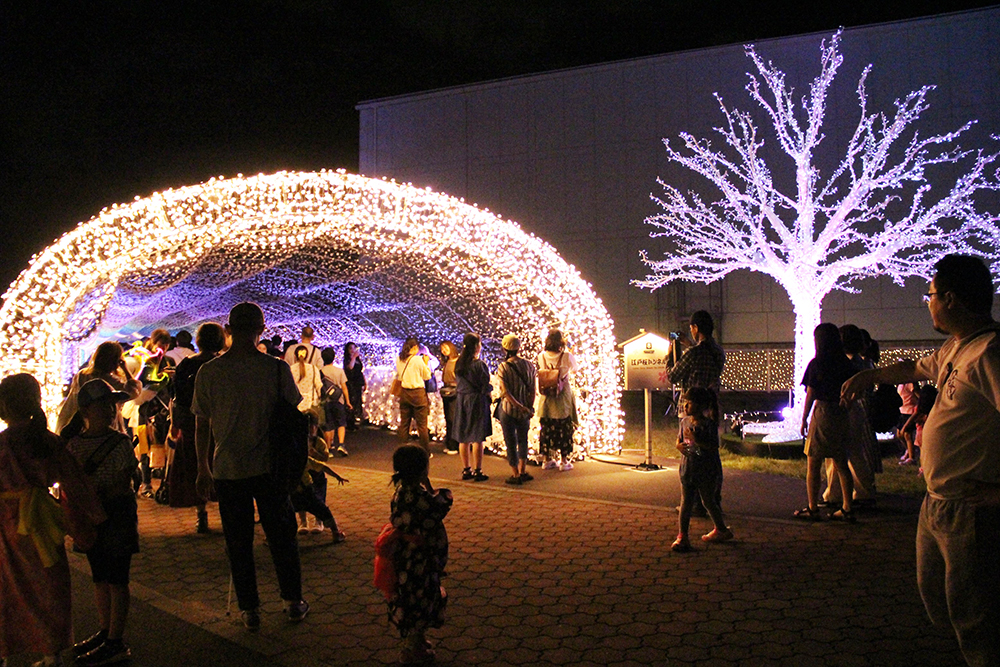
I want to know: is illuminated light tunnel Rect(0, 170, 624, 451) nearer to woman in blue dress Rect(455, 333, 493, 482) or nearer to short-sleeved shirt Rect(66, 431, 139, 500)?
woman in blue dress Rect(455, 333, 493, 482)

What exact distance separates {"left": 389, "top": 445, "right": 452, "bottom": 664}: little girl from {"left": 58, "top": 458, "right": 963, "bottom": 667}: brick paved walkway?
227 millimetres

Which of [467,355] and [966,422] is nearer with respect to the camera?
[966,422]

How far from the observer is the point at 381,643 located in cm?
421

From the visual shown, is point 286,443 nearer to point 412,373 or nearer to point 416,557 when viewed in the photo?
point 416,557

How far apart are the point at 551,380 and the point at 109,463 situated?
590 cm

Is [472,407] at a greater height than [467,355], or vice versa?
[467,355]

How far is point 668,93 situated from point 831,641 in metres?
18.9

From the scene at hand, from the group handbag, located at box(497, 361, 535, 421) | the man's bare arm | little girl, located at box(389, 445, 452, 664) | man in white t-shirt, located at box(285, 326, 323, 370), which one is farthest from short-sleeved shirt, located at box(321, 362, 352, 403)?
the man's bare arm

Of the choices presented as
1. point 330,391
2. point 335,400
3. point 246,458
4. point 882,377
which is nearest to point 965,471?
point 882,377

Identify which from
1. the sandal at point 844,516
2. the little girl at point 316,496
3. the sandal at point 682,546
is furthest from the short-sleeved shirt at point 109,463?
the sandal at point 844,516

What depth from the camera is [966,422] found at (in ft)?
9.21

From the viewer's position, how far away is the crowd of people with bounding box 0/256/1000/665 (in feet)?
9.17

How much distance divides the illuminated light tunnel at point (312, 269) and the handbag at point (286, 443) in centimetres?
490

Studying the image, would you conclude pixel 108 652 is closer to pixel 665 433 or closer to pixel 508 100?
pixel 665 433
